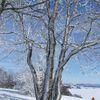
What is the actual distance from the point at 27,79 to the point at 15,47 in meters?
21.5

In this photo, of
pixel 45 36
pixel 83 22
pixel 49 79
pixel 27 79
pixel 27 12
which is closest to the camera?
pixel 27 12

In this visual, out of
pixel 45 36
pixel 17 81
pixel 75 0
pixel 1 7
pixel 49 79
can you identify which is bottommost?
pixel 17 81

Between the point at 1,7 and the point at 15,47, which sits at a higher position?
the point at 1,7

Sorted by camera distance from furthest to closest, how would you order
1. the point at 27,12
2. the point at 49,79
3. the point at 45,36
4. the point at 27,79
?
1. the point at 27,79
2. the point at 45,36
3. the point at 49,79
4. the point at 27,12

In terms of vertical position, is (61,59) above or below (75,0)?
below

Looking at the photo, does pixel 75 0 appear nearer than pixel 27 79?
Yes

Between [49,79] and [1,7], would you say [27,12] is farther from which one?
[49,79]

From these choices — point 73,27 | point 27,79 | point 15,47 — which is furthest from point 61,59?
point 27,79

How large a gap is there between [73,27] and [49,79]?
7.50 feet

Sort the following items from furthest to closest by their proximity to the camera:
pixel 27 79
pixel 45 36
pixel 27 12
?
pixel 27 79
pixel 45 36
pixel 27 12

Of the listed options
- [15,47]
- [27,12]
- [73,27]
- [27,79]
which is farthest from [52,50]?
[27,79]

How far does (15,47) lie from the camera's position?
46.5 feet

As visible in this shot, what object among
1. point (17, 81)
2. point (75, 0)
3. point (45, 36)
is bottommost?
point (17, 81)

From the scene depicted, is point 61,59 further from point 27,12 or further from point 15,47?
point 27,12
